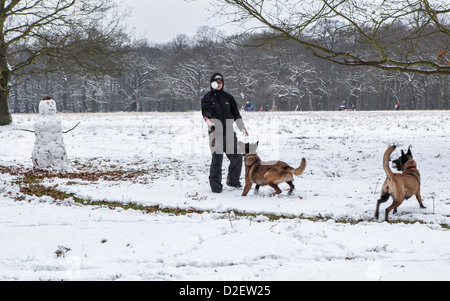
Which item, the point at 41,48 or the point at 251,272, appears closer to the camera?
the point at 251,272

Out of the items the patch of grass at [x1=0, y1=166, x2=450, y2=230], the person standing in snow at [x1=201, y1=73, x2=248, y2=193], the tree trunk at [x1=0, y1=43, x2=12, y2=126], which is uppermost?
the tree trunk at [x1=0, y1=43, x2=12, y2=126]

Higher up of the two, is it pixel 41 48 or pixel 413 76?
pixel 413 76

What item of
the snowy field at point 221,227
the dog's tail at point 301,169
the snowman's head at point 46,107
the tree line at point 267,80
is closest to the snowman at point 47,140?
the snowman's head at point 46,107

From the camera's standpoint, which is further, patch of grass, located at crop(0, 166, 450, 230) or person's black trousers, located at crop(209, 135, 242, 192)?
person's black trousers, located at crop(209, 135, 242, 192)

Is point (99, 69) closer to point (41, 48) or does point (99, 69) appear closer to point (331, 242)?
point (41, 48)

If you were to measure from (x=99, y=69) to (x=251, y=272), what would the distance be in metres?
16.3

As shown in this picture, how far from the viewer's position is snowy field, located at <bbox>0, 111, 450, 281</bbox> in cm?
372

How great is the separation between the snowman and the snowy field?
0.62 m

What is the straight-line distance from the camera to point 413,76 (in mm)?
53250

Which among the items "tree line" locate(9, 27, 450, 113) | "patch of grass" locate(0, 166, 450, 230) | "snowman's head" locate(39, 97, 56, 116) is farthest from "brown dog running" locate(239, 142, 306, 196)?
"tree line" locate(9, 27, 450, 113)

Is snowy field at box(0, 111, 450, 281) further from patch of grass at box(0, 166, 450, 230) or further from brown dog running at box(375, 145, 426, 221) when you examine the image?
brown dog running at box(375, 145, 426, 221)

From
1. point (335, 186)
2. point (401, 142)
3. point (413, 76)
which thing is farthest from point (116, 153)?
point (413, 76)

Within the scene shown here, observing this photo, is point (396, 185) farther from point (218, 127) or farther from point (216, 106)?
point (216, 106)
